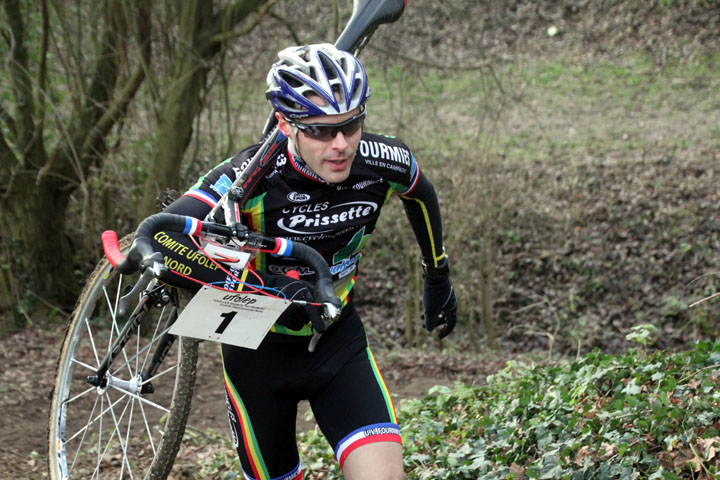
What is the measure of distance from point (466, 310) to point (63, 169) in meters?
5.14

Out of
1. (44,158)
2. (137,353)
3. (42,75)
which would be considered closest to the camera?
(137,353)

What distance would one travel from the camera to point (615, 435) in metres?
3.83

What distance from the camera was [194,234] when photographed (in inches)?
122

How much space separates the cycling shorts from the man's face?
29.8 inches

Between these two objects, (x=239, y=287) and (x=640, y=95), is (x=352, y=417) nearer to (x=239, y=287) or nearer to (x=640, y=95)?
(x=239, y=287)

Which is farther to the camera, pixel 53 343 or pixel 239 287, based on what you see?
pixel 53 343

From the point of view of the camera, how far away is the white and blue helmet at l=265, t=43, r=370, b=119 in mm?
3156

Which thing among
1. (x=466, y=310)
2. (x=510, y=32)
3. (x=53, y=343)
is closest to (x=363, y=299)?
(x=466, y=310)

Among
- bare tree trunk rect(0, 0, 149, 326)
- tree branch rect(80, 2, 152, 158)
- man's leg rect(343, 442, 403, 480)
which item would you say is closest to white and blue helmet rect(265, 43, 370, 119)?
man's leg rect(343, 442, 403, 480)

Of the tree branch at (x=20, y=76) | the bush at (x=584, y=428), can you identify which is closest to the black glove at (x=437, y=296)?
the bush at (x=584, y=428)

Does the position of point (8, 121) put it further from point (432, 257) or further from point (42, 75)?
point (432, 257)

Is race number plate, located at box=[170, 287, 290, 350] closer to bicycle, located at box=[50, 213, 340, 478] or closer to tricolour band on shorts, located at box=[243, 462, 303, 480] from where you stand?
bicycle, located at box=[50, 213, 340, 478]

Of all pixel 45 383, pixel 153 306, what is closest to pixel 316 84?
pixel 153 306

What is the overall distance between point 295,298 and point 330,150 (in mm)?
613
